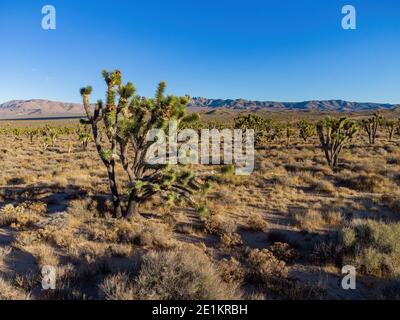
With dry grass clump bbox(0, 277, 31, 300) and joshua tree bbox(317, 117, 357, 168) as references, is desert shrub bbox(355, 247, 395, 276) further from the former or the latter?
joshua tree bbox(317, 117, 357, 168)

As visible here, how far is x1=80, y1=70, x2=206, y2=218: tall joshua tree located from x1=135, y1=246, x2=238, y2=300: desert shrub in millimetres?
3532

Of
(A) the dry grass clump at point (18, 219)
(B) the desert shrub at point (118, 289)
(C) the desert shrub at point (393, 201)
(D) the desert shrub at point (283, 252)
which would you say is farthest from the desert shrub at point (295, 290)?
(A) the dry grass clump at point (18, 219)

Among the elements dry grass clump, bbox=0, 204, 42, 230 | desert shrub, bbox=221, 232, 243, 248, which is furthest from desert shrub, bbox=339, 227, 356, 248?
dry grass clump, bbox=0, 204, 42, 230

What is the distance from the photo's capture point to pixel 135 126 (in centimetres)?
804

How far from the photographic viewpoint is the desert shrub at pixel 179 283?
423cm

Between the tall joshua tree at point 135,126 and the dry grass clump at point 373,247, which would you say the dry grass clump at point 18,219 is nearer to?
the tall joshua tree at point 135,126

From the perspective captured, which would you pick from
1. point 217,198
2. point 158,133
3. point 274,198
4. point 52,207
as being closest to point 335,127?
point 274,198

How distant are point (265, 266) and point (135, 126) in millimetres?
4769

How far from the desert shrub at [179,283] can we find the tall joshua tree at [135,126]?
11.6 ft

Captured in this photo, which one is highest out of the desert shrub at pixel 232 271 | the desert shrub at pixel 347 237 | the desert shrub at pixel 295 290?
the desert shrub at pixel 347 237

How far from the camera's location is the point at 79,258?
19.4ft

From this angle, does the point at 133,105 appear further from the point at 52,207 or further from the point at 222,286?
the point at 222,286
